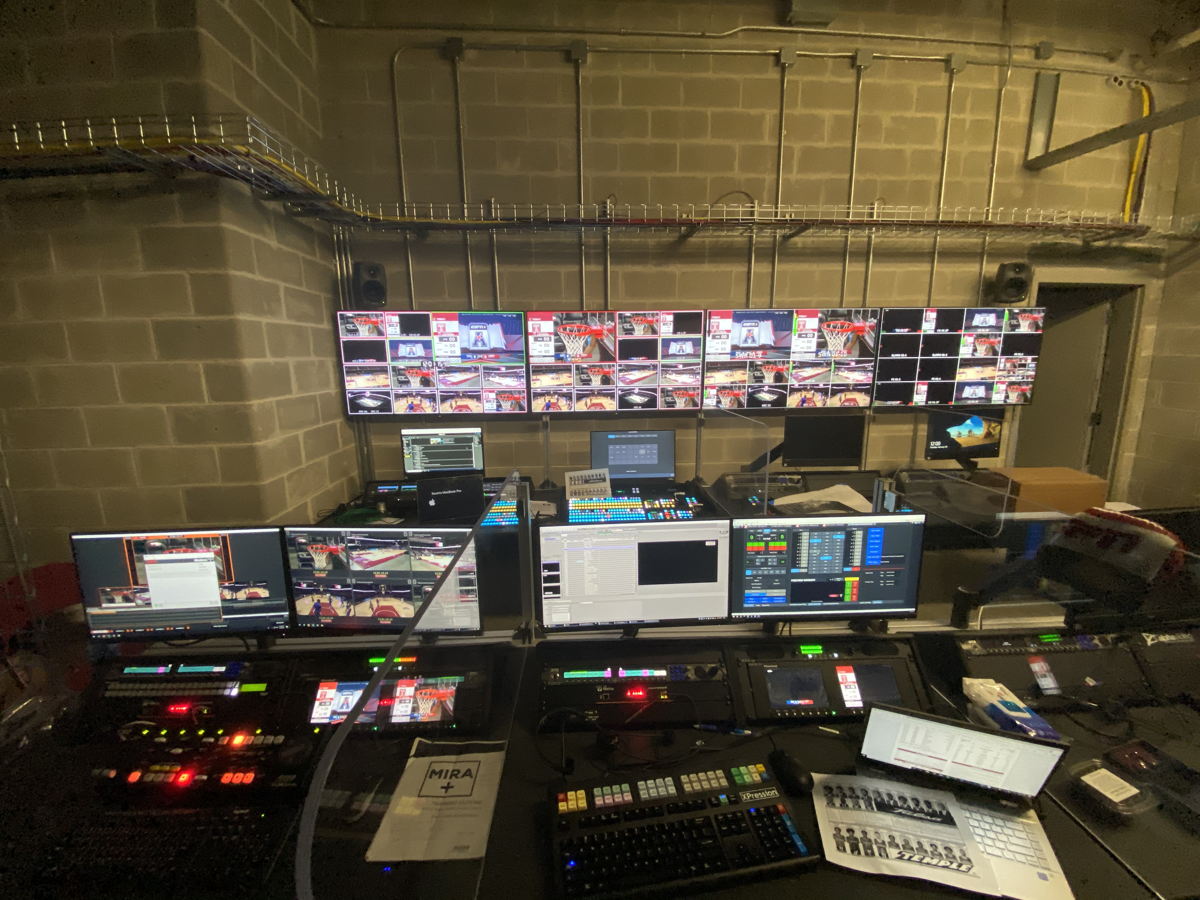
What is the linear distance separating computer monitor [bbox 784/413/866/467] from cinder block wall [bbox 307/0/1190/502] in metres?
0.29

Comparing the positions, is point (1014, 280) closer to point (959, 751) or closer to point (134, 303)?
point (959, 751)

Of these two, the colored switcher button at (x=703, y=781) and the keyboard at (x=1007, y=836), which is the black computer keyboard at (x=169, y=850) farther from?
the keyboard at (x=1007, y=836)

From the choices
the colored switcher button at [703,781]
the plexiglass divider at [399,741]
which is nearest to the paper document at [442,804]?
the plexiglass divider at [399,741]

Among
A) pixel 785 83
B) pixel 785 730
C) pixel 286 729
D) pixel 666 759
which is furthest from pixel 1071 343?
pixel 286 729

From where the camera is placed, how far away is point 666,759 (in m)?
1.14

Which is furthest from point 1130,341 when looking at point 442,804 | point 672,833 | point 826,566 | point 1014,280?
point 442,804

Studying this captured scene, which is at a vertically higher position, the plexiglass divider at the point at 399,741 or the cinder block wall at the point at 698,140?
the cinder block wall at the point at 698,140

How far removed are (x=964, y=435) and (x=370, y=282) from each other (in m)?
3.98

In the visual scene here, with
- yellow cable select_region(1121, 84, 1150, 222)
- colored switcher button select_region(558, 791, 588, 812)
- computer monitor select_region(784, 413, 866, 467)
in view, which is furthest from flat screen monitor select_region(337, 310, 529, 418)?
yellow cable select_region(1121, 84, 1150, 222)

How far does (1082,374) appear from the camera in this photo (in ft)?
12.4

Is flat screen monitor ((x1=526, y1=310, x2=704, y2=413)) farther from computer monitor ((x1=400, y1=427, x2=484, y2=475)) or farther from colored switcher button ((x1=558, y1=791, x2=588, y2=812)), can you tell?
colored switcher button ((x1=558, y1=791, x2=588, y2=812))

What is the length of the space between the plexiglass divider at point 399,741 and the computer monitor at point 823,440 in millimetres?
2143

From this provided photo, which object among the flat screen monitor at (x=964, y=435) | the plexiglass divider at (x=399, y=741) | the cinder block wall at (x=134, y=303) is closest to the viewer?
the plexiglass divider at (x=399, y=741)

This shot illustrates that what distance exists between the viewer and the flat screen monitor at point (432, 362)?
291 centimetres
